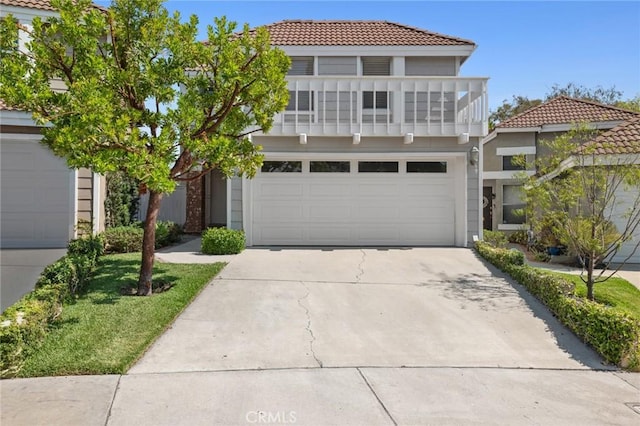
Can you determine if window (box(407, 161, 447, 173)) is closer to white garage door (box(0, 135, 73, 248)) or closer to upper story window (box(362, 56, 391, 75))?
upper story window (box(362, 56, 391, 75))

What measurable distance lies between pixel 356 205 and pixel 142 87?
6763 millimetres

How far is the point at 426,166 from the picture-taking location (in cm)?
1215

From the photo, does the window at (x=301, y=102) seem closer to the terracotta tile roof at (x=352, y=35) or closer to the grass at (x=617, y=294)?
the terracotta tile roof at (x=352, y=35)

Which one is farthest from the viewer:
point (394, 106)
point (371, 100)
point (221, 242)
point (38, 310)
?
point (371, 100)

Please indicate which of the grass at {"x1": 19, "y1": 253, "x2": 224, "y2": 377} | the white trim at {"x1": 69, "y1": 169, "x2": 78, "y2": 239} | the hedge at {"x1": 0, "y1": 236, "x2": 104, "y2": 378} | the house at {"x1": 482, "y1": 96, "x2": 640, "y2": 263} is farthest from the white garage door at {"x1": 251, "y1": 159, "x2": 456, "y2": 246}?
the house at {"x1": 482, "y1": 96, "x2": 640, "y2": 263}

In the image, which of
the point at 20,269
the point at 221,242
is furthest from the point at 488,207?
the point at 20,269

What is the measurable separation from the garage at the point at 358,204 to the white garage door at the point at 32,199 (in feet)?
16.8

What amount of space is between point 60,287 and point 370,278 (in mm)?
5469

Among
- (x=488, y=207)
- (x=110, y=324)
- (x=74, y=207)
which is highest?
(x=488, y=207)

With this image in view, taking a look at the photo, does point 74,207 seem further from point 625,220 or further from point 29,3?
point 625,220

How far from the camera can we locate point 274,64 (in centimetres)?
660

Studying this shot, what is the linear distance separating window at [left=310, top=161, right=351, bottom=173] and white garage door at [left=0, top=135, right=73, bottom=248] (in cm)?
650

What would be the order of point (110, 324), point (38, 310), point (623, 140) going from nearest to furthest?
point (38, 310) < point (110, 324) < point (623, 140)

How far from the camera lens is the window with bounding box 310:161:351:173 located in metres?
12.1
